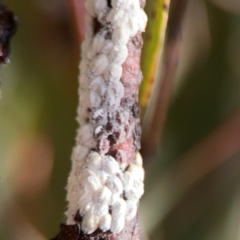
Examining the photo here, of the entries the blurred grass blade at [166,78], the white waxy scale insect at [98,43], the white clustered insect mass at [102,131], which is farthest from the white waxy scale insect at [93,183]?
Result: the blurred grass blade at [166,78]

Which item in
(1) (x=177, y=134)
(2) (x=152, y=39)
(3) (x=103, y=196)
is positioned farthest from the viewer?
(1) (x=177, y=134)

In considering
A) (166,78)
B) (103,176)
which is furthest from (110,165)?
(166,78)

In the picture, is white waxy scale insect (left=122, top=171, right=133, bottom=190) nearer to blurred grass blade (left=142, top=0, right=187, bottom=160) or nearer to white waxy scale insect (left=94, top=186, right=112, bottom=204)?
white waxy scale insect (left=94, top=186, right=112, bottom=204)

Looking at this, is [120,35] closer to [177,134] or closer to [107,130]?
[107,130]

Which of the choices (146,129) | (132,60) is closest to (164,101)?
(146,129)

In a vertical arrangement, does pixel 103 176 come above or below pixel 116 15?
below

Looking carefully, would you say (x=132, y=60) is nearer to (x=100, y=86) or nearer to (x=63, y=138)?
(x=100, y=86)
